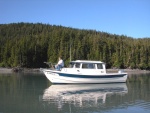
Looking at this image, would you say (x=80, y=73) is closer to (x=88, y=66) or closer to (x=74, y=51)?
(x=88, y=66)

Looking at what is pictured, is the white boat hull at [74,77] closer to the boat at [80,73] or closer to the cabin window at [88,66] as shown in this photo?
→ the boat at [80,73]

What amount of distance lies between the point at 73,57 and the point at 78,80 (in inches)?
2928

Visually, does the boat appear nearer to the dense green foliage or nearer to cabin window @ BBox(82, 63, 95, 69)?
cabin window @ BBox(82, 63, 95, 69)

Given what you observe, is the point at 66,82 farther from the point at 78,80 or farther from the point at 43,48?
the point at 43,48

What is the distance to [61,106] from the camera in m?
21.9

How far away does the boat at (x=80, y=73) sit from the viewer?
4006cm

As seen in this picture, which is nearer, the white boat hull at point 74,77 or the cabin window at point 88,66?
the white boat hull at point 74,77

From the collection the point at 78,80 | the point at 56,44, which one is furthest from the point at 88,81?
the point at 56,44

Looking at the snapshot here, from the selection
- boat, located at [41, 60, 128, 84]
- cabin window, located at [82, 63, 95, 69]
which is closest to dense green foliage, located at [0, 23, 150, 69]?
boat, located at [41, 60, 128, 84]

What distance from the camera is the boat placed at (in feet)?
131

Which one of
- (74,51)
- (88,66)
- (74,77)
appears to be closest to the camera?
(74,77)

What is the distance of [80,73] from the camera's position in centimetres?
4066

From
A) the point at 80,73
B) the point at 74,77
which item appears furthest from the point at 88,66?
the point at 74,77

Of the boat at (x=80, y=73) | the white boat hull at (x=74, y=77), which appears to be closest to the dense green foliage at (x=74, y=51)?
the white boat hull at (x=74, y=77)
